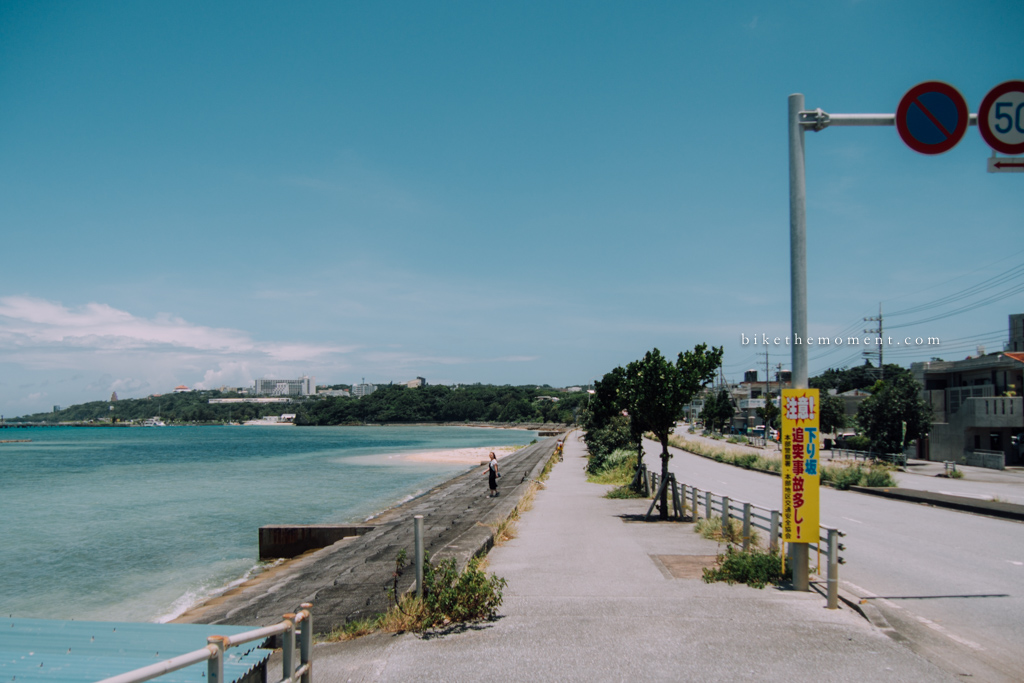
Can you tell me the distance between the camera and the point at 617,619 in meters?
7.28

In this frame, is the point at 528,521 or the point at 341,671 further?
the point at 528,521

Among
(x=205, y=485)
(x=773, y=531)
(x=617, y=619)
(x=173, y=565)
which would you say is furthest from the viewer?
(x=205, y=485)

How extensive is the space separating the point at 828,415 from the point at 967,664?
7012 centimetres

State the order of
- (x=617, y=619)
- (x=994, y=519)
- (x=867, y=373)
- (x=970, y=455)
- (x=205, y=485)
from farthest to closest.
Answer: (x=867, y=373) < (x=205, y=485) < (x=970, y=455) < (x=994, y=519) < (x=617, y=619)

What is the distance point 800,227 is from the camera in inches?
344

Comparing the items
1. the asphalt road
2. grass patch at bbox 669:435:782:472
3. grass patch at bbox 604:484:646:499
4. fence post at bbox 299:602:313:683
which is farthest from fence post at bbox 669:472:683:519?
grass patch at bbox 669:435:782:472

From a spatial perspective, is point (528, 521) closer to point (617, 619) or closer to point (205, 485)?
point (617, 619)

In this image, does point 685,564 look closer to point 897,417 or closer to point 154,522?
point 154,522

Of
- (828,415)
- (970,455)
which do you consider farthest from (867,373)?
(970,455)

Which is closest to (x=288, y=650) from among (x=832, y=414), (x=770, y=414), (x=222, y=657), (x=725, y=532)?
(x=222, y=657)

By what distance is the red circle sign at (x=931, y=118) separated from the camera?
7012 millimetres

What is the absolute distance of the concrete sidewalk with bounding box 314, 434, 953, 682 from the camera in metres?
5.74

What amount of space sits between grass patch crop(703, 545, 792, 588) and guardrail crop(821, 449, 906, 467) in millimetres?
34769

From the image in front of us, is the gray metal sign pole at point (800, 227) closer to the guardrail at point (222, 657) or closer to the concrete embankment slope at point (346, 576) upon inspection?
the concrete embankment slope at point (346, 576)
